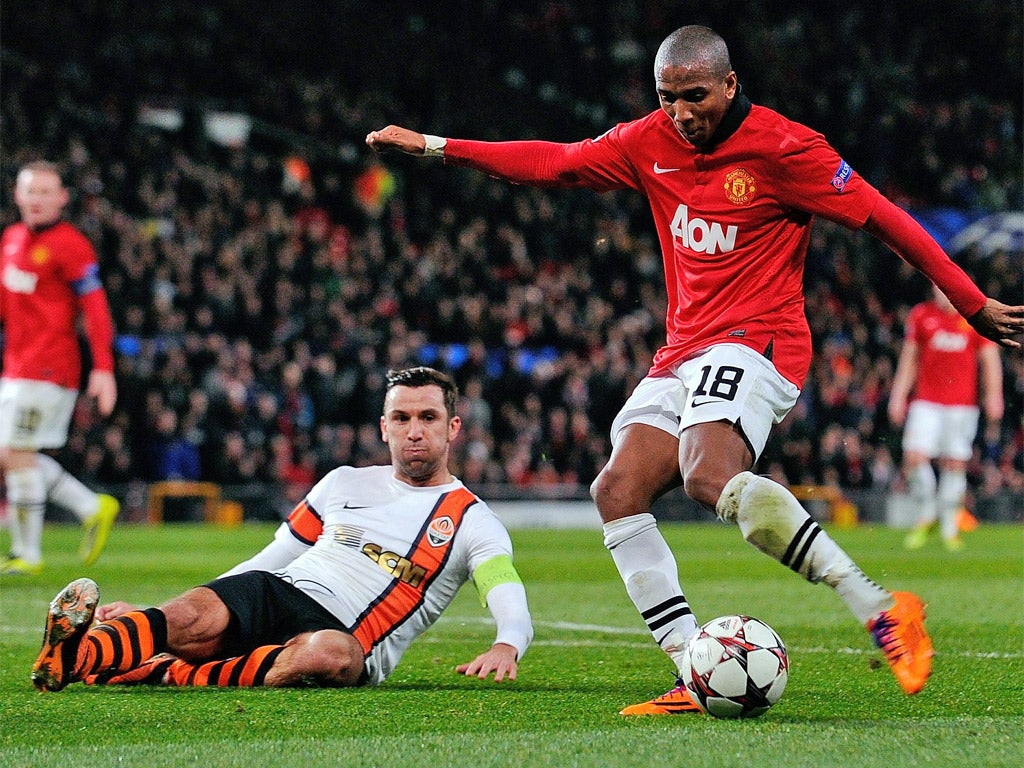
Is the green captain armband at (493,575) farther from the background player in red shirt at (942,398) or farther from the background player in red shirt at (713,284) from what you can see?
the background player in red shirt at (942,398)

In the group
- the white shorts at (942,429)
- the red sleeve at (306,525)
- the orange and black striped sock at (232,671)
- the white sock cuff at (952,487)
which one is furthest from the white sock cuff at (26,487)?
the white sock cuff at (952,487)

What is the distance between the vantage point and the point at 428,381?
521cm

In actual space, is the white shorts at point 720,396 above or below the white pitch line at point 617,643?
above

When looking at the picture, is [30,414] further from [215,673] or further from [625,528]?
[625,528]

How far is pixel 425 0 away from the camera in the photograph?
89.7 feet

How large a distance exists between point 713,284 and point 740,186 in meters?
0.31

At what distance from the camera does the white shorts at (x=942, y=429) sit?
560 inches

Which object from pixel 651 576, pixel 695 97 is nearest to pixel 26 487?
pixel 651 576

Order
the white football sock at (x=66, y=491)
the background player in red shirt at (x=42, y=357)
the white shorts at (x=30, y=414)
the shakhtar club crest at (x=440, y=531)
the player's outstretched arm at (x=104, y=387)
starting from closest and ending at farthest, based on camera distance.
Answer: the shakhtar club crest at (x=440, y=531) < the player's outstretched arm at (x=104, y=387) < the background player in red shirt at (x=42, y=357) < the white shorts at (x=30, y=414) < the white football sock at (x=66, y=491)

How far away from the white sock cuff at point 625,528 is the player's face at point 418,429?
2.50 feet

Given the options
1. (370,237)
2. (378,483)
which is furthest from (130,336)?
(378,483)

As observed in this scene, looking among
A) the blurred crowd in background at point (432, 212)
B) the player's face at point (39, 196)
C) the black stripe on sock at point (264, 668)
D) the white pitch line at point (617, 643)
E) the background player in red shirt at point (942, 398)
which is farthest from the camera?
the blurred crowd in background at point (432, 212)

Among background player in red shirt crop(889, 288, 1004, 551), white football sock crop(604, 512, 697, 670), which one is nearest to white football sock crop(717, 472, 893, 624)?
white football sock crop(604, 512, 697, 670)

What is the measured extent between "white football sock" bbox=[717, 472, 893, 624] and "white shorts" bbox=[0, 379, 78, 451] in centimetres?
682
